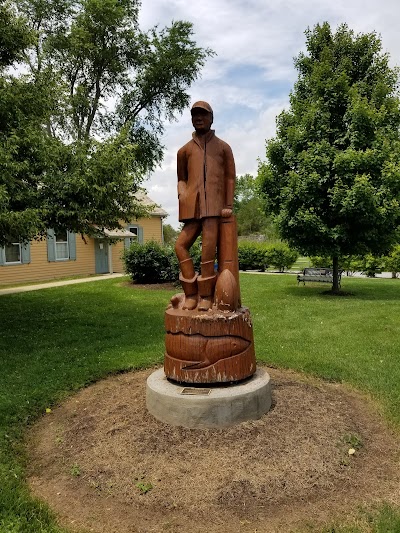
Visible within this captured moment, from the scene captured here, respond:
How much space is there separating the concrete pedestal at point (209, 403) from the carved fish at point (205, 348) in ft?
1.02

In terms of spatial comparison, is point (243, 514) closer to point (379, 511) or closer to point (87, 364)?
point (379, 511)

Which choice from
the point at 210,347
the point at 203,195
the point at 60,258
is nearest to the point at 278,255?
the point at 60,258

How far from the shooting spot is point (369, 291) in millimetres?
15250

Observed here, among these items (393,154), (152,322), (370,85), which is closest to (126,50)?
(370,85)

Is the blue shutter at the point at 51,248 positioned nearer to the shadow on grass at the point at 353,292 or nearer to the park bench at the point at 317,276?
the shadow on grass at the point at 353,292

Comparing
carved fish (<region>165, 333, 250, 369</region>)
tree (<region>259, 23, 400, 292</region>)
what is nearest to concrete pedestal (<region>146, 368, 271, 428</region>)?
carved fish (<region>165, 333, 250, 369</region>)

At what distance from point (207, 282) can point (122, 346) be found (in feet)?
11.7

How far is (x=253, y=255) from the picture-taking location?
26109 millimetres

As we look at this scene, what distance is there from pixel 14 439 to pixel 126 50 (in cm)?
2209

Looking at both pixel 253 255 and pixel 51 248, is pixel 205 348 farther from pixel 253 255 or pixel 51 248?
pixel 253 255

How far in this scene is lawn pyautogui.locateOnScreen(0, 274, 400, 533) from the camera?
13.7 ft

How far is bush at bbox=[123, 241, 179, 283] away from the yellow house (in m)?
1.35

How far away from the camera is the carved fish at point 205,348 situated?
4.64 meters

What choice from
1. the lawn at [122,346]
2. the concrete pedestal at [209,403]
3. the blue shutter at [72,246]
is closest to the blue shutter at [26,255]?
the blue shutter at [72,246]
